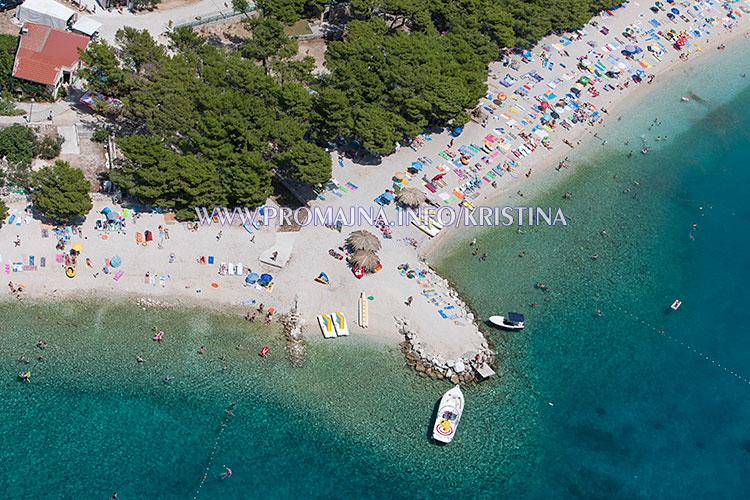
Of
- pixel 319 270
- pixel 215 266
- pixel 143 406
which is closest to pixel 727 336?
pixel 319 270

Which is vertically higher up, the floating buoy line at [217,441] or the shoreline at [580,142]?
the shoreline at [580,142]

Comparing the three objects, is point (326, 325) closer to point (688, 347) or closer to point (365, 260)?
point (365, 260)

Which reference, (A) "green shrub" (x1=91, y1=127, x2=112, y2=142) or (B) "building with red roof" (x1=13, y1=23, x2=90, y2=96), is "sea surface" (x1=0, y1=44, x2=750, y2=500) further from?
(B) "building with red roof" (x1=13, y1=23, x2=90, y2=96)

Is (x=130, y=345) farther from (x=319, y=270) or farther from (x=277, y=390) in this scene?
(x=319, y=270)

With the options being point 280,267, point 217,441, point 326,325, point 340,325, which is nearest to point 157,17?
point 280,267

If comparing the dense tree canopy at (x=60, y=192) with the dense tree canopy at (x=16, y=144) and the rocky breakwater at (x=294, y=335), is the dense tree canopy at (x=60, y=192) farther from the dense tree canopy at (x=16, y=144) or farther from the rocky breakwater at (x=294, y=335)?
the rocky breakwater at (x=294, y=335)

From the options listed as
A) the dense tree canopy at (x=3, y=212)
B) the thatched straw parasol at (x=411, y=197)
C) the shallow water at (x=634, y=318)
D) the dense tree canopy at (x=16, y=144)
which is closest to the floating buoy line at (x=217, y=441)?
the shallow water at (x=634, y=318)
